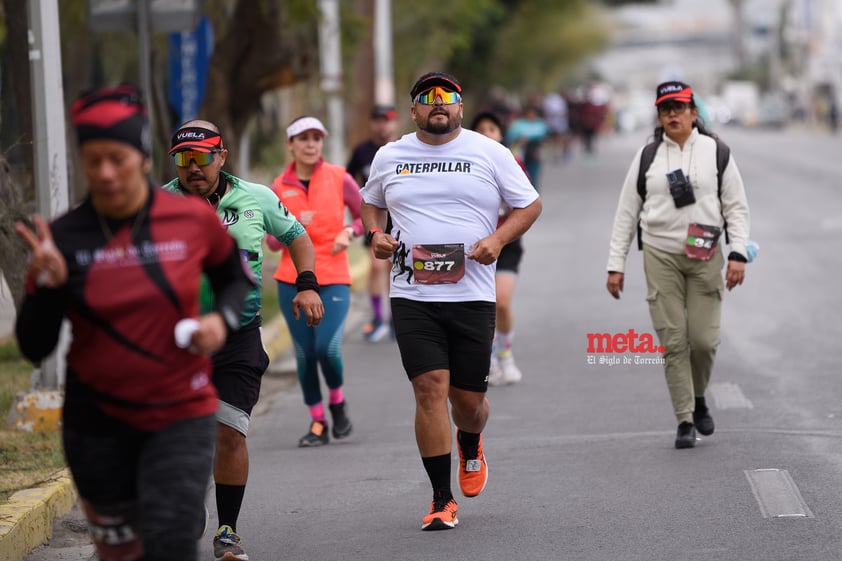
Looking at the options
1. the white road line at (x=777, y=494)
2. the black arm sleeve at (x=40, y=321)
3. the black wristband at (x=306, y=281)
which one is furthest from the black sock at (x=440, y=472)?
the black arm sleeve at (x=40, y=321)

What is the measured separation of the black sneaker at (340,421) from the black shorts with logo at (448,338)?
253 cm

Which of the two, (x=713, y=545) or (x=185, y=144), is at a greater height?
(x=185, y=144)

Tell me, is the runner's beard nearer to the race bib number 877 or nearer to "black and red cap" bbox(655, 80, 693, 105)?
the race bib number 877

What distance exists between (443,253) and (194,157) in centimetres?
117

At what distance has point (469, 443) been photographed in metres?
6.95

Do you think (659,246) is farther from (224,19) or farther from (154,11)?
(224,19)

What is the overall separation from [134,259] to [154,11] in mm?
6670

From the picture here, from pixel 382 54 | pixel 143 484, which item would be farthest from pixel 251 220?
pixel 382 54

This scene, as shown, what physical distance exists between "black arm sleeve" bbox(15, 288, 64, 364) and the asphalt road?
7.03ft

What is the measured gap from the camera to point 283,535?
6875 millimetres

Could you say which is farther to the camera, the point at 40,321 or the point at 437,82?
the point at 437,82

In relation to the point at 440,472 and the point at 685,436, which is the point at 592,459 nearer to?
the point at 685,436

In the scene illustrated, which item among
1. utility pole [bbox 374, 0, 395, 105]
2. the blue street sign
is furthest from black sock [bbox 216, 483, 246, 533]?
utility pole [bbox 374, 0, 395, 105]

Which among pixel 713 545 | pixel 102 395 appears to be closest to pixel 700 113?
pixel 713 545
